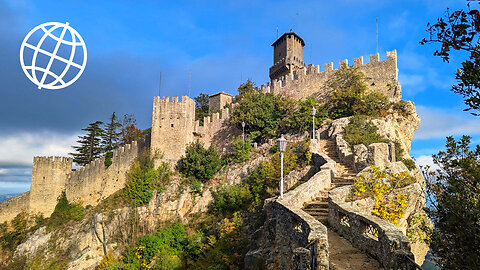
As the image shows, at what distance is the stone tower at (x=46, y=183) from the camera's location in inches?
950

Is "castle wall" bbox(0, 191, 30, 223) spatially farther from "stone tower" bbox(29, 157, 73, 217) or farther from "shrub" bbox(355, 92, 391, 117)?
"shrub" bbox(355, 92, 391, 117)

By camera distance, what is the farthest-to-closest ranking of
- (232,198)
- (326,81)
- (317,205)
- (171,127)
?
(326,81) → (171,127) → (232,198) → (317,205)

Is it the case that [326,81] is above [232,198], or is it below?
above

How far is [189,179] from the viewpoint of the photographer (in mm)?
21438

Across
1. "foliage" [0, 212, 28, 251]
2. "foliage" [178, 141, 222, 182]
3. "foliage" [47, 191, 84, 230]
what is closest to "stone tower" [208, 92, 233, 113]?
"foliage" [178, 141, 222, 182]

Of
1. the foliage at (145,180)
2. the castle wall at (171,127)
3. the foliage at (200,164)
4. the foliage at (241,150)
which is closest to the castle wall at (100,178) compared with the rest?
the foliage at (145,180)

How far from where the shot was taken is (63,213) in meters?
23.8

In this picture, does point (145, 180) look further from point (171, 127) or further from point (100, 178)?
point (100, 178)

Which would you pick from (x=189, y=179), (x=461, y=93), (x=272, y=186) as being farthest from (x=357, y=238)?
(x=189, y=179)

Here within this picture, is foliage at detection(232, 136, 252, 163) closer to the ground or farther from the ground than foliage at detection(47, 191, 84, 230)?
farther from the ground

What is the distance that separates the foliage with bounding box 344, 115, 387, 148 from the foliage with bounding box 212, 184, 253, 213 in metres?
6.89

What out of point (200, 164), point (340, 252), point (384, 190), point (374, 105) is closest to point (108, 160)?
point (200, 164)

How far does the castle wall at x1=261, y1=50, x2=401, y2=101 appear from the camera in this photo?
22062mm

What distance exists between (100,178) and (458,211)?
1012 inches
